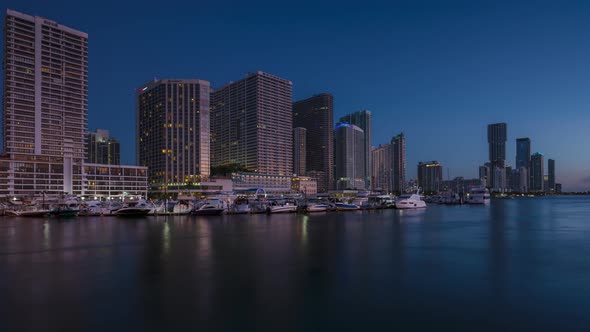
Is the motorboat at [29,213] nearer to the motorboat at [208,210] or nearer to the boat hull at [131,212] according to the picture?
the boat hull at [131,212]

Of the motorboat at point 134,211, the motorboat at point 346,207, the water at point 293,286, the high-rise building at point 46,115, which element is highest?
the high-rise building at point 46,115

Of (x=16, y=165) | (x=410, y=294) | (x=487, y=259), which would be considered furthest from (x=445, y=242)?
(x=16, y=165)

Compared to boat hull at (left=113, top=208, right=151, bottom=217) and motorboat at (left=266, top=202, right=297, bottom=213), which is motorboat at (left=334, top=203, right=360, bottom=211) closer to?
motorboat at (left=266, top=202, right=297, bottom=213)

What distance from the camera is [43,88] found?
161 metres

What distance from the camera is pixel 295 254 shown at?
3212cm

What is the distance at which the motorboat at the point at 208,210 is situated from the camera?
8338 cm

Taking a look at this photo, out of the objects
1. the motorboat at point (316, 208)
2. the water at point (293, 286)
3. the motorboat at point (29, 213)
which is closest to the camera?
the water at point (293, 286)

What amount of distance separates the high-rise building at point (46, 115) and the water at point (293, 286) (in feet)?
448

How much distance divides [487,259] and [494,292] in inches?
432

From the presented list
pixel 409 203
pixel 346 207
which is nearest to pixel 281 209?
pixel 346 207

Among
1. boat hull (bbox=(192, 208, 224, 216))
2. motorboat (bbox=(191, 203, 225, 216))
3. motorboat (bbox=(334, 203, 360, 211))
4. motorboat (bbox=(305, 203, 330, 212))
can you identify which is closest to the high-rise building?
boat hull (bbox=(192, 208, 224, 216))

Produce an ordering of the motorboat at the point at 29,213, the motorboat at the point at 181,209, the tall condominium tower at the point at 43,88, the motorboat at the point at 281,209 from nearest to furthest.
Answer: the motorboat at the point at 181,209 → the motorboat at the point at 29,213 → the motorboat at the point at 281,209 → the tall condominium tower at the point at 43,88

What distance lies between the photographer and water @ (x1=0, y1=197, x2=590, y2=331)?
15953 mm

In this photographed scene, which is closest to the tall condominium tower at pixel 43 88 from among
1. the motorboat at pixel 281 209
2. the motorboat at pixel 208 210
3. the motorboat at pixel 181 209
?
the motorboat at pixel 181 209
